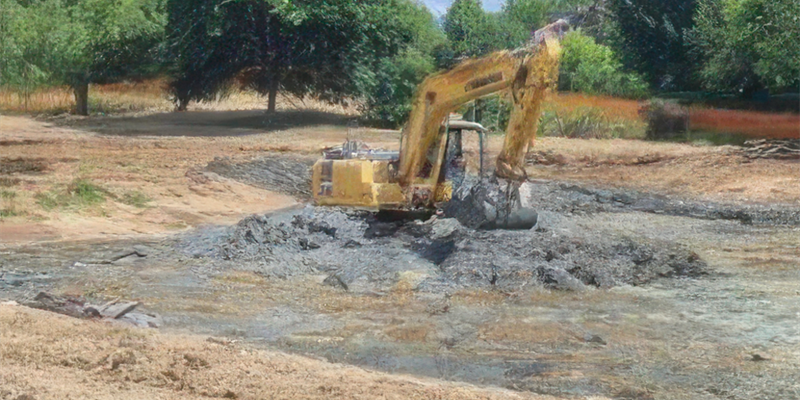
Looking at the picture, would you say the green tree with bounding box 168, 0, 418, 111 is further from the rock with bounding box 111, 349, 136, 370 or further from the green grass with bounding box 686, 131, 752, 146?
the rock with bounding box 111, 349, 136, 370

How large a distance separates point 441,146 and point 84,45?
24019 mm

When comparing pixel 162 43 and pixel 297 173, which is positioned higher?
pixel 162 43

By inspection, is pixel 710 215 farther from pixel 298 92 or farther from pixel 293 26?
pixel 298 92

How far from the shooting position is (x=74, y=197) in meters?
17.0

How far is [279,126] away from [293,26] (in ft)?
12.8

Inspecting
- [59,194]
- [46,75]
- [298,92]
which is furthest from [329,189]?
[46,75]

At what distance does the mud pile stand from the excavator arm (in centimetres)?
121

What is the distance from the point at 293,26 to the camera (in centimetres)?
3127

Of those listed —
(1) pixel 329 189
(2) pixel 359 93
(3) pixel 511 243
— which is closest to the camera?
(3) pixel 511 243

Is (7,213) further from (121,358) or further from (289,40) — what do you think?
(289,40)

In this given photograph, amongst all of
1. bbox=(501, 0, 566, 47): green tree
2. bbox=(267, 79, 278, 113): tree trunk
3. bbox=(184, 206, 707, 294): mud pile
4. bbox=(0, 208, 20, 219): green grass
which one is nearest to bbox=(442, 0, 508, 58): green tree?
bbox=(267, 79, 278, 113): tree trunk

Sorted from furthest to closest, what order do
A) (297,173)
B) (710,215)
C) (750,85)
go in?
(750,85) < (297,173) < (710,215)

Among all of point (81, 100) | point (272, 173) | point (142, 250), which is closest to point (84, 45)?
point (81, 100)

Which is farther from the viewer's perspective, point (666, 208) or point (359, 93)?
point (359, 93)
